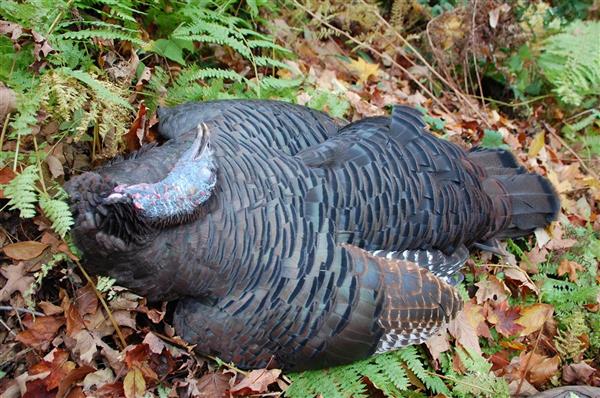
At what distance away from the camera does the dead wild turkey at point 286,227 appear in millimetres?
2883

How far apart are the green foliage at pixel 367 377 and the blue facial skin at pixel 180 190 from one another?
1.30 metres

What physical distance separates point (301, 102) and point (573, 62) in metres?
3.23

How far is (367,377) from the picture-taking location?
366 centimetres

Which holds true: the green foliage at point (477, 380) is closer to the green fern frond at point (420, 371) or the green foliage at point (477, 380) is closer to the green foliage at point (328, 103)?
the green fern frond at point (420, 371)

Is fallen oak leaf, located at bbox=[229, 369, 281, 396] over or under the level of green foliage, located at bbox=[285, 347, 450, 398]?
over

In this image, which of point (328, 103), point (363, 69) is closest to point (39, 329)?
point (328, 103)

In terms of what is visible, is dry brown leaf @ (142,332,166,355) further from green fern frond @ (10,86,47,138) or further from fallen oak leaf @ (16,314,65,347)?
green fern frond @ (10,86,47,138)

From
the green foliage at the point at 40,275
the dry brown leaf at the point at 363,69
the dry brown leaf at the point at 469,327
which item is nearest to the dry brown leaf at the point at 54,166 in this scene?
the green foliage at the point at 40,275

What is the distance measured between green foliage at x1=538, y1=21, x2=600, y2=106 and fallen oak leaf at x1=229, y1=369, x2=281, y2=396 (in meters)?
4.62

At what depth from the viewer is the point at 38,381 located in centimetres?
294

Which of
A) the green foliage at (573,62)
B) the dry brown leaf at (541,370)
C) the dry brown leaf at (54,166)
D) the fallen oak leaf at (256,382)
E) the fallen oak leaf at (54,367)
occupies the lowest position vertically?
the dry brown leaf at (541,370)

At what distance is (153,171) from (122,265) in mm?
518

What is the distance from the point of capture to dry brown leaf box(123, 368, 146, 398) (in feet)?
10.0

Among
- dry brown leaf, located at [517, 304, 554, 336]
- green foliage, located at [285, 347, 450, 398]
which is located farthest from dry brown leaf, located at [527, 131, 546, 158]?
green foliage, located at [285, 347, 450, 398]
